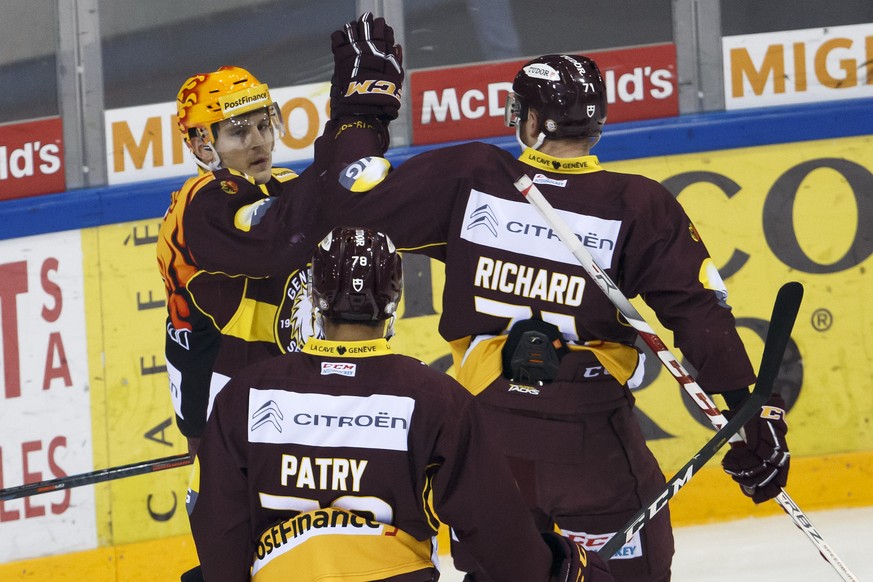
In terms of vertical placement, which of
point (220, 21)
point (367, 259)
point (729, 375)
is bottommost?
point (729, 375)

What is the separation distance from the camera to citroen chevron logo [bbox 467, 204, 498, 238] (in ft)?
8.93

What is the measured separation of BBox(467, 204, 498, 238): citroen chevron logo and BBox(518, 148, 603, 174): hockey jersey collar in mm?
143

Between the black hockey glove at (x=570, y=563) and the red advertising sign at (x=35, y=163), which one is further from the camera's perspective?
the red advertising sign at (x=35, y=163)

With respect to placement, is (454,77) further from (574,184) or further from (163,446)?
(574,184)

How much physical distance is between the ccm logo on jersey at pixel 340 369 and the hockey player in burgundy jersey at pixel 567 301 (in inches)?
25.7

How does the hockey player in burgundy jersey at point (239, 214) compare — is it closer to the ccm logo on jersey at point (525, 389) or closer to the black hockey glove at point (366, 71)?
the black hockey glove at point (366, 71)

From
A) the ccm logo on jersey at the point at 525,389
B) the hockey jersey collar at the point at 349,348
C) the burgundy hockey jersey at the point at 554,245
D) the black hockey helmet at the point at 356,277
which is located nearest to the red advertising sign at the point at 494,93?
the burgundy hockey jersey at the point at 554,245

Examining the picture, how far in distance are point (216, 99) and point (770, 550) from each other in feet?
7.56

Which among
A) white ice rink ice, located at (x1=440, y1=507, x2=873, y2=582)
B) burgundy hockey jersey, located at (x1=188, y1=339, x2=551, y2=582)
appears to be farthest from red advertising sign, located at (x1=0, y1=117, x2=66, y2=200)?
burgundy hockey jersey, located at (x1=188, y1=339, x2=551, y2=582)

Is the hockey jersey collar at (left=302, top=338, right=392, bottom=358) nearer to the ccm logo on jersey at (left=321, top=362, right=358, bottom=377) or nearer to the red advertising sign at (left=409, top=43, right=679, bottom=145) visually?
the ccm logo on jersey at (left=321, top=362, right=358, bottom=377)

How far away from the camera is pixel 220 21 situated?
480cm

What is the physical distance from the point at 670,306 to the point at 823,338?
82.4 inches

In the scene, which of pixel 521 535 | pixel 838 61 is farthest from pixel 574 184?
pixel 838 61

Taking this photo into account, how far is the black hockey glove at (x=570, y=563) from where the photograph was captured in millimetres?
2193
